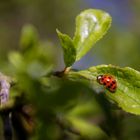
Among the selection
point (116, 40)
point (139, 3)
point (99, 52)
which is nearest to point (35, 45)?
point (99, 52)

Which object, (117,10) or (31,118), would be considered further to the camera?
(117,10)

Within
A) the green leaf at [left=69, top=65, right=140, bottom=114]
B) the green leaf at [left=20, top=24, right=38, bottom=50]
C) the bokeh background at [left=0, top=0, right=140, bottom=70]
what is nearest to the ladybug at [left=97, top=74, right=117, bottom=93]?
the green leaf at [left=69, top=65, right=140, bottom=114]

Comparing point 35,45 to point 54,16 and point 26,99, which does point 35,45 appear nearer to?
point 26,99

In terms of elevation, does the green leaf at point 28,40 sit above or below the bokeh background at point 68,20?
above

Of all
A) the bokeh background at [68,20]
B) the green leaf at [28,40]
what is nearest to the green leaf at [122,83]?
the green leaf at [28,40]

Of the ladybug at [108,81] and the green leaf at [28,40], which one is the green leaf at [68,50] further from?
the green leaf at [28,40]

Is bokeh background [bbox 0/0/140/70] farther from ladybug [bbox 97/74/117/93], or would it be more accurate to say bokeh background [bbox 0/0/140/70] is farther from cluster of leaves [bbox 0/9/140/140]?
ladybug [bbox 97/74/117/93]

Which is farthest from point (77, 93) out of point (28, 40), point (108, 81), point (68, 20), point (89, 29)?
point (68, 20)
